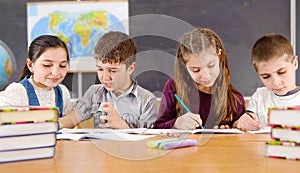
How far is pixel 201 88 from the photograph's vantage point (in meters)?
1.87

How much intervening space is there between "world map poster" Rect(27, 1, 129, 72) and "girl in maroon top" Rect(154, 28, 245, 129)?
146 centimetres

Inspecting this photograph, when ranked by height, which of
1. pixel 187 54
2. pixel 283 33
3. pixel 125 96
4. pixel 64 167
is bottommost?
pixel 64 167

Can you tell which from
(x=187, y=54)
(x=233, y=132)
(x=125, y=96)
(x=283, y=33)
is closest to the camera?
(x=233, y=132)

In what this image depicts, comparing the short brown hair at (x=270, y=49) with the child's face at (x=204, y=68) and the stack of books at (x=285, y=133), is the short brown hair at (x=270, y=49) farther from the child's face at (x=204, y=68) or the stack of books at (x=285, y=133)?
the stack of books at (x=285, y=133)

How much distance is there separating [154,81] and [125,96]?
4.37 ft

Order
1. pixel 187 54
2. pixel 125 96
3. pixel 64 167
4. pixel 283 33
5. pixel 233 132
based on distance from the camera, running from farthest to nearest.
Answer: pixel 283 33 < pixel 125 96 < pixel 187 54 < pixel 233 132 < pixel 64 167

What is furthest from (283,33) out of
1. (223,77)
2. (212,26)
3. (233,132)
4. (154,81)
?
(233,132)

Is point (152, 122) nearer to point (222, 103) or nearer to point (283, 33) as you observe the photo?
point (222, 103)

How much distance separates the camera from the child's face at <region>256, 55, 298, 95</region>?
1714 mm

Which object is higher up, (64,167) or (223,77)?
(223,77)

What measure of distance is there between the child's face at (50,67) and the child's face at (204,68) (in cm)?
54

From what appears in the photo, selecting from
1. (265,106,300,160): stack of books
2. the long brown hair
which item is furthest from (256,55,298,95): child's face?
(265,106,300,160): stack of books

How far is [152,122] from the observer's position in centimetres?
183

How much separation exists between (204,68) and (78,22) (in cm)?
180
